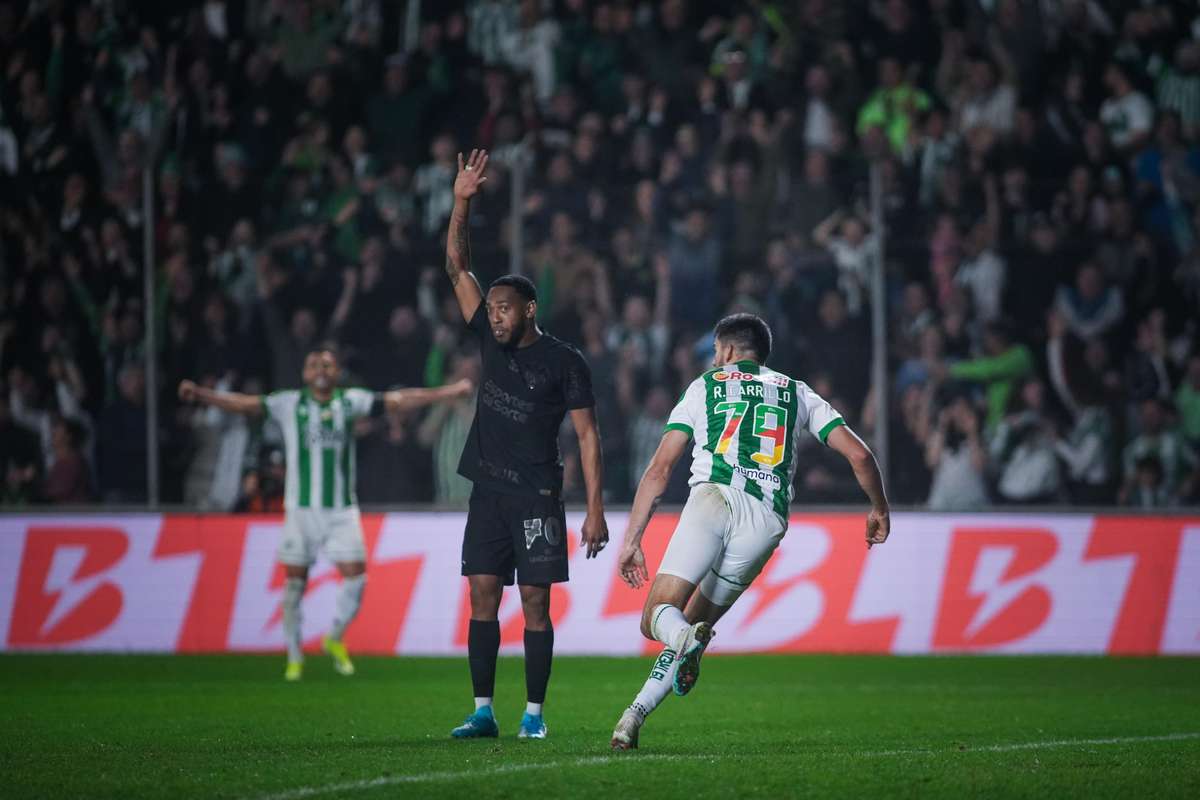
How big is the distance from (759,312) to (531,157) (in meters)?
2.96

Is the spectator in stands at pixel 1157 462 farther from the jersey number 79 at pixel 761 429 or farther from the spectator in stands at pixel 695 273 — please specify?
the jersey number 79 at pixel 761 429

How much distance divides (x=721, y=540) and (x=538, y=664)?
119 cm

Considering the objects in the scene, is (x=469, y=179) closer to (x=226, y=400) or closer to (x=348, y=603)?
(x=226, y=400)

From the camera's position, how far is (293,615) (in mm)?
12078

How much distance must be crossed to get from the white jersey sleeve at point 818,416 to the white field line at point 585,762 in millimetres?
1324

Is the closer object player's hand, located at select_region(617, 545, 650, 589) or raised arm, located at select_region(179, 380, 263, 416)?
player's hand, located at select_region(617, 545, 650, 589)

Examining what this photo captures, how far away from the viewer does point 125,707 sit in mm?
9477

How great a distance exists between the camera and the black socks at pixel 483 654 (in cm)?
769

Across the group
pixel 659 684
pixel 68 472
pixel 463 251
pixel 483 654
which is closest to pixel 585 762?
pixel 659 684

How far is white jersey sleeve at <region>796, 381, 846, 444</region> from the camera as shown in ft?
23.6

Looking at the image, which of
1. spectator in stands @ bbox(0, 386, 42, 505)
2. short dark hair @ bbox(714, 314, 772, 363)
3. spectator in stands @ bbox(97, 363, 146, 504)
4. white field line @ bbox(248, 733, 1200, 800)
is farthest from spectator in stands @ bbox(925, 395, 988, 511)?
spectator in stands @ bbox(0, 386, 42, 505)

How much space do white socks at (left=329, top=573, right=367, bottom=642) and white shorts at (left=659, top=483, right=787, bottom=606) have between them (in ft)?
18.5

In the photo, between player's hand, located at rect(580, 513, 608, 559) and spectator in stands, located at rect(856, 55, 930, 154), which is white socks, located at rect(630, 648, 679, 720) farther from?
spectator in stands, located at rect(856, 55, 930, 154)

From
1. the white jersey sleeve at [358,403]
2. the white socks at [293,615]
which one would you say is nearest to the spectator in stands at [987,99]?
the white jersey sleeve at [358,403]
